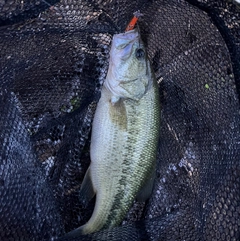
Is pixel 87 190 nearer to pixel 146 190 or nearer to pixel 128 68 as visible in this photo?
pixel 146 190

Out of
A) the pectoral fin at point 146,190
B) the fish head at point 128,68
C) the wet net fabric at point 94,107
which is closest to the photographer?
the wet net fabric at point 94,107

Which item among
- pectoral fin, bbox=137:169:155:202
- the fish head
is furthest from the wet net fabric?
the fish head

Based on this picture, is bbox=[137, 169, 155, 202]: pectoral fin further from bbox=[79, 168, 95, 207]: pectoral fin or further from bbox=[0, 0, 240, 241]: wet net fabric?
bbox=[79, 168, 95, 207]: pectoral fin

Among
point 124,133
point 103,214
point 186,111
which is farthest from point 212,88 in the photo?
point 103,214

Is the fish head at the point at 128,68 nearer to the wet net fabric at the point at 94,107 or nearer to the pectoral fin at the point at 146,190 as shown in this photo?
the wet net fabric at the point at 94,107

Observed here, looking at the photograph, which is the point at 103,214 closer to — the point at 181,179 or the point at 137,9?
the point at 181,179

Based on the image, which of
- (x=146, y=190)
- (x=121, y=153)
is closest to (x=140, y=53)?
(x=121, y=153)

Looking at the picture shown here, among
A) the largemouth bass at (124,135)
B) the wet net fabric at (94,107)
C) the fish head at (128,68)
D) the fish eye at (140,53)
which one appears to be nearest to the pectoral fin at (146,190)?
the largemouth bass at (124,135)
